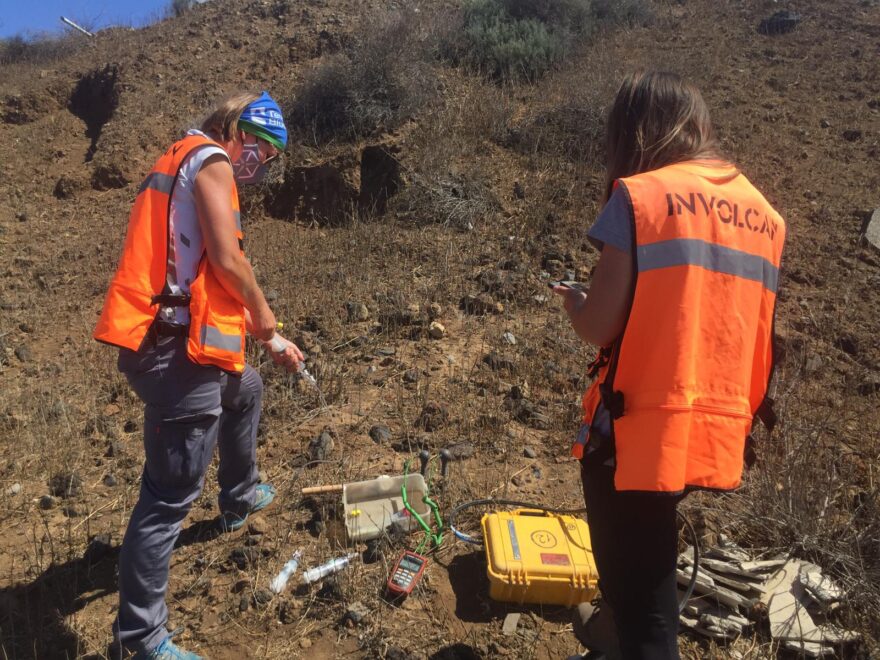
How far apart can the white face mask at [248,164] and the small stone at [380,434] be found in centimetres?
169

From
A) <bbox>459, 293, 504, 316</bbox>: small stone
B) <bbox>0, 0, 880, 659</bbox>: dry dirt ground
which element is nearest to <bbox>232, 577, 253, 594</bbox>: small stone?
<bbox>0, 0, 880, 659</bbox>: dry dirt ground

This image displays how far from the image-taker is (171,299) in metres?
2.01

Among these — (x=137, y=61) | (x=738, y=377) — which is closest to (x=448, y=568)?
(x=738, y=377)

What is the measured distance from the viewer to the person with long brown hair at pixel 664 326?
1481 mm

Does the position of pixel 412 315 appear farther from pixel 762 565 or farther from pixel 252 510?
pixel 762 565

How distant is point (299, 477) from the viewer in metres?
3.24

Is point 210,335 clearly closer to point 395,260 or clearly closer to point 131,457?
point 131,457

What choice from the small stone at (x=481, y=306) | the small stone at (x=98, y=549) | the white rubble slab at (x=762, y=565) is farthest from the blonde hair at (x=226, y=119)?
the small stone at (x=481, y=306)

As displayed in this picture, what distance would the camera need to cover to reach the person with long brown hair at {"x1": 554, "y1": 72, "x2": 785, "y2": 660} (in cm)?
148

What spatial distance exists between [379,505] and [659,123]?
209cm

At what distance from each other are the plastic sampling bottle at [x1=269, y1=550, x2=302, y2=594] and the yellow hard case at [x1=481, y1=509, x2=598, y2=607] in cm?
81

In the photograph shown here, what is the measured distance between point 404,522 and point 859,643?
179 cm

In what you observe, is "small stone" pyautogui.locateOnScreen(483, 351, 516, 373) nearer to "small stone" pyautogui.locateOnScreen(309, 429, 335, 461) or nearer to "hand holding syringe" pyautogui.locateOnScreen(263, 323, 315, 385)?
"small stone" pyautogui.locateOnScreen(309, 429, 335, 461)

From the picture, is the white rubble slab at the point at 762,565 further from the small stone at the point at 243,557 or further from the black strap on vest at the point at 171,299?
the black strap on vest at the point at 171,299
